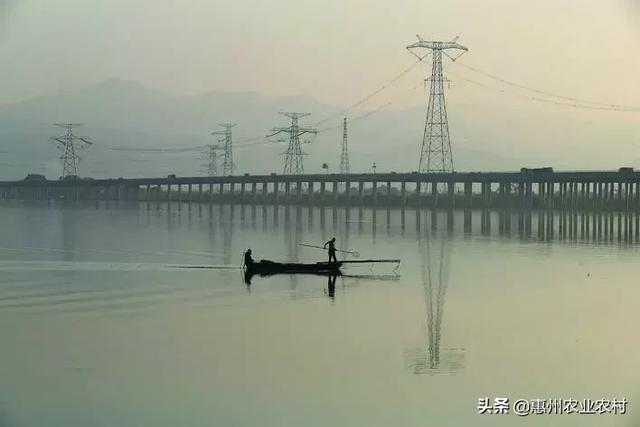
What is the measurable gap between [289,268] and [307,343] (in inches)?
712

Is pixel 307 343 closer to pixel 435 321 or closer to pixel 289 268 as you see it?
pixel 435 321

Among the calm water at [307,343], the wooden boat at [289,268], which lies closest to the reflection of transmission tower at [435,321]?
the calm water at [307,343]

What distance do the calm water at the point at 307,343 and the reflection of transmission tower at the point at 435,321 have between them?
95 millimetres

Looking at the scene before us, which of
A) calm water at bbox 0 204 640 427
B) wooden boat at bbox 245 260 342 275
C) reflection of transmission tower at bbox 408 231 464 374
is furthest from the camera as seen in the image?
wooden boat at bbox 245 260 342 275

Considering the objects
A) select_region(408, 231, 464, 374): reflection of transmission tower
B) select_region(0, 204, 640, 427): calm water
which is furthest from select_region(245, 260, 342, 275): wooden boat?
select_region(408, 231, 464, 374): reflection of transmission tower

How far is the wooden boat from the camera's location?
146ft

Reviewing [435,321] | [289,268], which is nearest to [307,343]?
[435,321]

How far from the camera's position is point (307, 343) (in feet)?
Answer: 87.9

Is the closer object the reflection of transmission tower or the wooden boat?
the reflection of transmission tower

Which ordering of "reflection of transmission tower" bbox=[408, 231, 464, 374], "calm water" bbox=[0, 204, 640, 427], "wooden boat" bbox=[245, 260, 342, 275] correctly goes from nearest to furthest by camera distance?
"calm water" bbox=[0, 204, 640, 427], "reflection of transmission tower" bbox=[408, 231, 464, 374], "wooden boat" bbox=[245, 260, 342, 275]

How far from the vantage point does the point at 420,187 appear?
174250mm

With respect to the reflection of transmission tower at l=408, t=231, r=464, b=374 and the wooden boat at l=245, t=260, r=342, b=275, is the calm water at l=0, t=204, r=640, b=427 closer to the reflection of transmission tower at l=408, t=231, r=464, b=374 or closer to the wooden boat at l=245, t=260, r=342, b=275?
the reflection of transmission tower at l=408, t=231, r=464, b=374

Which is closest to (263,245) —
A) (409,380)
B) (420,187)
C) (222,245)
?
(222,245)

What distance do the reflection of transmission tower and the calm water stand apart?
0.31 feet
